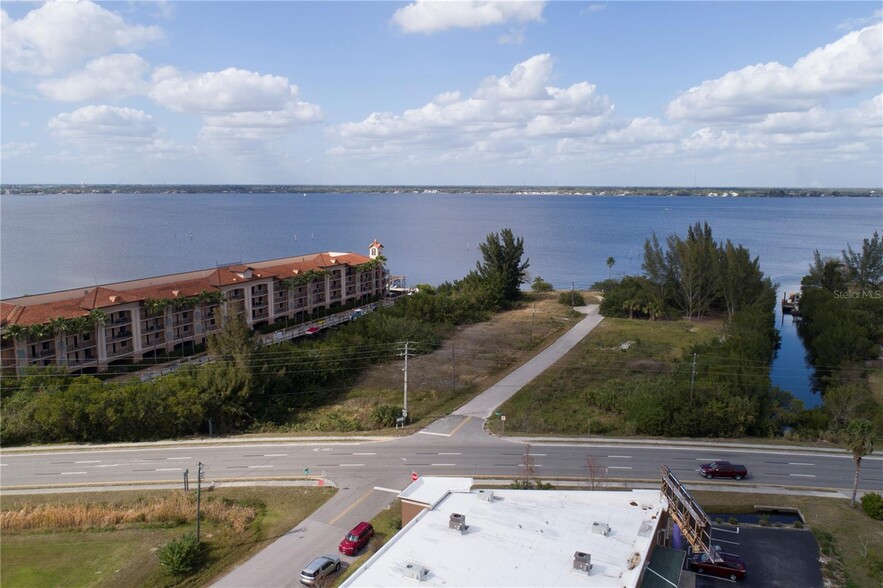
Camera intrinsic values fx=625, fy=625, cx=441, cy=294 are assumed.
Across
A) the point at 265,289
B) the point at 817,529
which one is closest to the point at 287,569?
the point at 817,529

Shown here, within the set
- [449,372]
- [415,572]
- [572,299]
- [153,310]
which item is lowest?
[449,372]

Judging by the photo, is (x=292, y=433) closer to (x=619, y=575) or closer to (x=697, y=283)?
(x=619, y=575)

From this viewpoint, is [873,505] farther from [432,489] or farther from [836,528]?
[432,489]

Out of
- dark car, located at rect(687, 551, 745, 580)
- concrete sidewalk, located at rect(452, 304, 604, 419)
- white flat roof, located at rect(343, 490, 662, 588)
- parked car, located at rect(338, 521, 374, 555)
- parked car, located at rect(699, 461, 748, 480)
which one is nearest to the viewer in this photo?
white flat roof, located at rect(343, 490, 662, 588)

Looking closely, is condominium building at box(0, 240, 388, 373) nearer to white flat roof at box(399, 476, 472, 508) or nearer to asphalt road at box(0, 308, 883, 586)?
asphalt road at box(0, 308, 883, 586)

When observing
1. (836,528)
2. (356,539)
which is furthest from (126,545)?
(836,528)

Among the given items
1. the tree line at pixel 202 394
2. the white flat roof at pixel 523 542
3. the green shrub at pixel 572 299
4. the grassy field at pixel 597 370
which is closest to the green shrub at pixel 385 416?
the tree line at pixel 202 394

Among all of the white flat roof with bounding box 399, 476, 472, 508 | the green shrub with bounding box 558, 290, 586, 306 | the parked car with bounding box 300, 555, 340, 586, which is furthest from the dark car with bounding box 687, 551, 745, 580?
the green shrub with bounding box 558, 290, 586, 306
